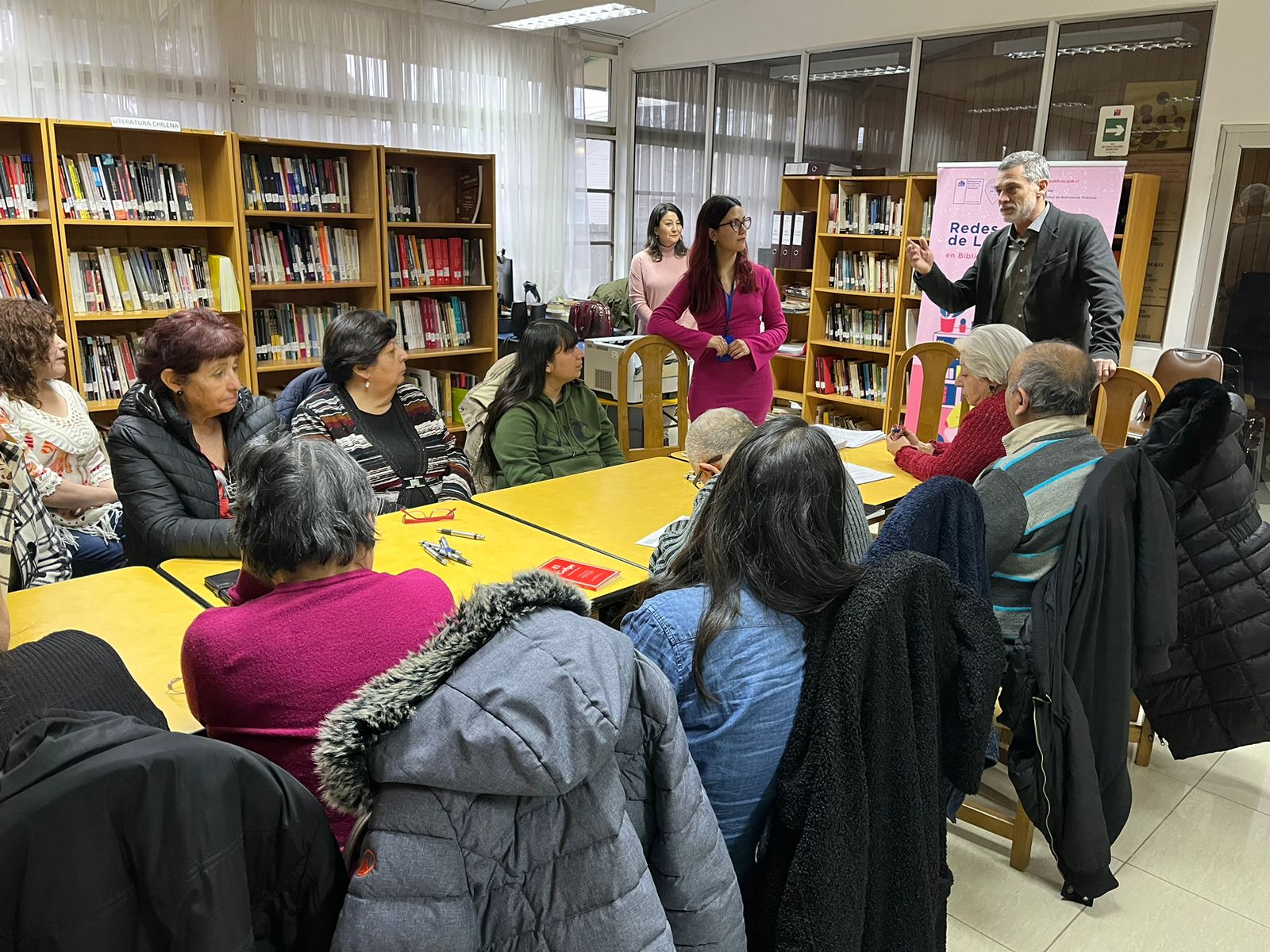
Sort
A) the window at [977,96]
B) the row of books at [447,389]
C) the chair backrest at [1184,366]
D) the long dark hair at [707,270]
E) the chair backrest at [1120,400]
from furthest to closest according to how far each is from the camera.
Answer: the window at [977,96]
the row of books at [447,389]
the chair backrest at [1184,366]
the long dark hair at [707,270]
the chair backrest at [1120,400]

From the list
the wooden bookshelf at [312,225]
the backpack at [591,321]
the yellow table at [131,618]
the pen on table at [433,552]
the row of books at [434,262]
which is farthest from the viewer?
the backpack at [591,321]

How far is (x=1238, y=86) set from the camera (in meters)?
4.93

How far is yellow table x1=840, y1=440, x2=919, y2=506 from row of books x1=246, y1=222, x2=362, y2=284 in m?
3.13

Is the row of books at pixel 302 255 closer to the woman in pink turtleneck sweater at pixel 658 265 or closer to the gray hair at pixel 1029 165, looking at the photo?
the woman in pink turtleneck sweater at pixel 658 265

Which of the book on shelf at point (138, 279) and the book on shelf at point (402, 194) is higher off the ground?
the book on shelf at point (402, 194)

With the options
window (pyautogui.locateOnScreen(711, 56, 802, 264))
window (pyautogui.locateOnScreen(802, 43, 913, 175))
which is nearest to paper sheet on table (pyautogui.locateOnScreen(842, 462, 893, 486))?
window (pyautogui.locateOnScreen(802, 43, 913, 175))

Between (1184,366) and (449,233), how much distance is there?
408cm

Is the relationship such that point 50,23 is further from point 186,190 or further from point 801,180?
point 801,180

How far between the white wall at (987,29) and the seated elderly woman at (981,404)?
127 inches

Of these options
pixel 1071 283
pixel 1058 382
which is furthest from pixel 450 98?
pixel 1058 382

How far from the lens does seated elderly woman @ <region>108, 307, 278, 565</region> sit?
2.39 metres

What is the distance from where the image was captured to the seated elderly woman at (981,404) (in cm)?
257

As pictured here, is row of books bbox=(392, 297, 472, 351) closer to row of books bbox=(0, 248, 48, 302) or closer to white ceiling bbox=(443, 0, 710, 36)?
row of books bbox=(0, 248, 48, 302)

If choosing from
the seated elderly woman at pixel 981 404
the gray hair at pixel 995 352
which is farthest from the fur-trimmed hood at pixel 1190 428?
the gray hair at pixel 995 352
